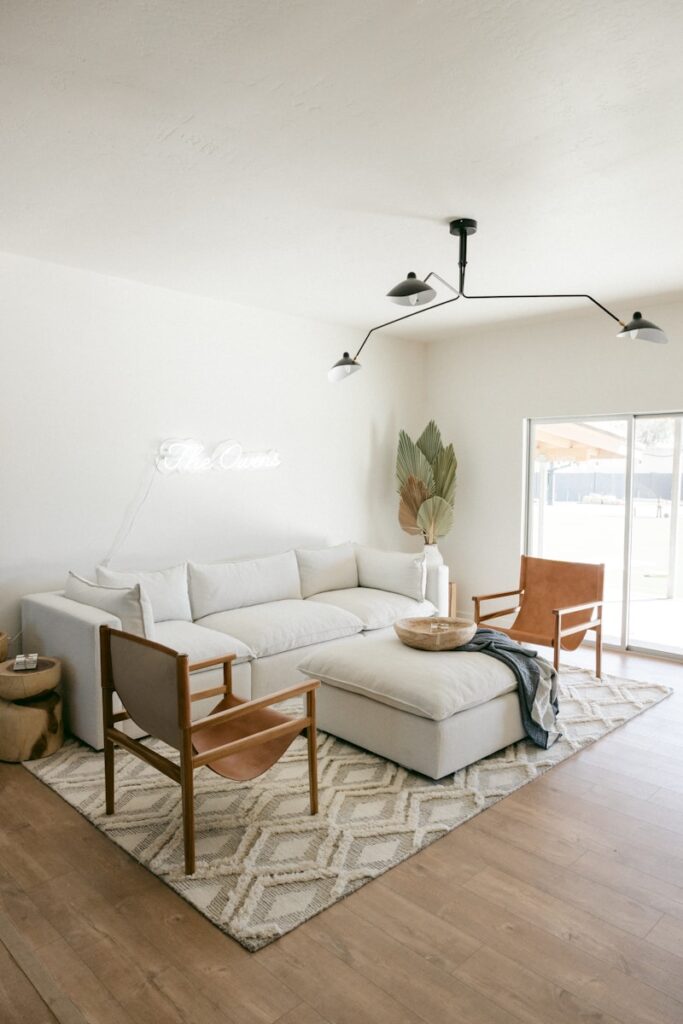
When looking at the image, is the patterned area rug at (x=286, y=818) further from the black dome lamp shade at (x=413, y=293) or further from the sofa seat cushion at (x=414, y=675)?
the black dome lamp shade at (x=413, y=293)

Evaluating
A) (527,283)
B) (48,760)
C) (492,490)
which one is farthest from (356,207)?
(492,490)

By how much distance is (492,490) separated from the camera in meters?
6.27

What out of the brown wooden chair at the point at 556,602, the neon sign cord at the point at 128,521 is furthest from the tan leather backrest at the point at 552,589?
the neon sign cord at the point at 128,521

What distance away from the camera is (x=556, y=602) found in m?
4.96

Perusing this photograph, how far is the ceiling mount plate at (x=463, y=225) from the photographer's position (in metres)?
3.36

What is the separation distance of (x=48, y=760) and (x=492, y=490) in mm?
4355

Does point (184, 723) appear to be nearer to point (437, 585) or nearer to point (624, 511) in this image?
point (437, 585)

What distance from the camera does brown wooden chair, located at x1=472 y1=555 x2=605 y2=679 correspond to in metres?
4.59

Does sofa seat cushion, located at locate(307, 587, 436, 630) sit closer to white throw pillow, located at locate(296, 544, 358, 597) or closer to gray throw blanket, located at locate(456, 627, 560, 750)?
white throw pillow, located at locate(296, 544, 358, 597)

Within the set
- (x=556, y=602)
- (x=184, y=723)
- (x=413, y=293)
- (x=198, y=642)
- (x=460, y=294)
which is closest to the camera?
(x=184, y=723)

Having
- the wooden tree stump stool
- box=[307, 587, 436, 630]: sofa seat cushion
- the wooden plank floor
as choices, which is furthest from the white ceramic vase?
the wooden tree stump stool

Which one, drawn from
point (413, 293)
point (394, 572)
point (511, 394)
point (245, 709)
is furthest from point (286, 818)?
point (511, 394)

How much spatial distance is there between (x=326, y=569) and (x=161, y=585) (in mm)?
1492

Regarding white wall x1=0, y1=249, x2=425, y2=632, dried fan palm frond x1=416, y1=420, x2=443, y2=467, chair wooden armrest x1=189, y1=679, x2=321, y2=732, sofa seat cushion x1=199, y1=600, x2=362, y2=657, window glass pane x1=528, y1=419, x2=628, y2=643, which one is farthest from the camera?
dried fan palm frond x1=416, y1=420, x2=443, y2=467
